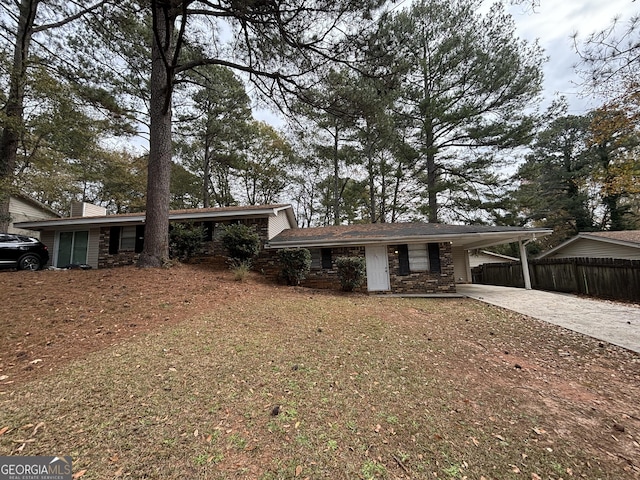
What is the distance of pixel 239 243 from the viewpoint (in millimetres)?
9398

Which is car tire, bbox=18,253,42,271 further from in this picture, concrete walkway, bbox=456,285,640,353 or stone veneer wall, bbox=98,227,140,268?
concrete walkway, bbox=456,285,640,353

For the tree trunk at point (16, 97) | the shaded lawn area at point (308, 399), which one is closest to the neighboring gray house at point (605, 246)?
the shaded lawn area at point (308, 399)

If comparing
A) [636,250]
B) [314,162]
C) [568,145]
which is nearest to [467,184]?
[636,250]

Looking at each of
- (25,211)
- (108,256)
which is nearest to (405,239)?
(108,256)

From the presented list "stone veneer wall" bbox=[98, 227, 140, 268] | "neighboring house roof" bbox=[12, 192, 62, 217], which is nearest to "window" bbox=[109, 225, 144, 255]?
"stone veneer wall" bbox=[98, 227, 140, 268]

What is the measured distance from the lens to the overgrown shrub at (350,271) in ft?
28.5

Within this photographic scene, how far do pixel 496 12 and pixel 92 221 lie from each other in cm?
2106

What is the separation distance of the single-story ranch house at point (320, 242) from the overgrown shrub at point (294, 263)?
1.01 m

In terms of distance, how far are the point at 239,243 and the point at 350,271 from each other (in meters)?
4.25

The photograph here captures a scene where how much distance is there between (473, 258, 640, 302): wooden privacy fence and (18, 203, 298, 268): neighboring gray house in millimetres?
12321

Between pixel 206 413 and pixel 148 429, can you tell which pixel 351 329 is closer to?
pixel 206 413

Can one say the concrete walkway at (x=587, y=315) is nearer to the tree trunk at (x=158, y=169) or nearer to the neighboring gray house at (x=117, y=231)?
the neighboring gray house at (x=117, y=231)

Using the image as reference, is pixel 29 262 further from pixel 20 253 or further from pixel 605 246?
pixel 605 246

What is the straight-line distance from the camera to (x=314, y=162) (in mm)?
19125
